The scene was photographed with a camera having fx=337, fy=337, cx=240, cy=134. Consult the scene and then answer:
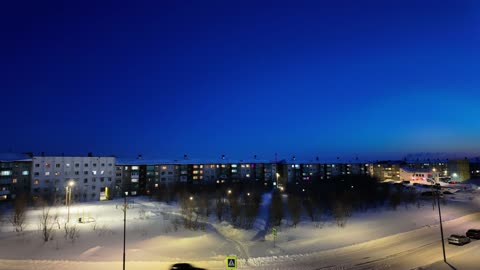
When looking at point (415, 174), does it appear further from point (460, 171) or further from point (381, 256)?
point (381, 256)

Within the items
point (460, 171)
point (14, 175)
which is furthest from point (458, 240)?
point (460, 171)

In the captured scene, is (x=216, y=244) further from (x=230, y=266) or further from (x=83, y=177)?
(x=83, y=177)

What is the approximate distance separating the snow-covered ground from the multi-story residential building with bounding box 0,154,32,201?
3614 centimetres

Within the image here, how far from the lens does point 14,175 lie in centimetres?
7719

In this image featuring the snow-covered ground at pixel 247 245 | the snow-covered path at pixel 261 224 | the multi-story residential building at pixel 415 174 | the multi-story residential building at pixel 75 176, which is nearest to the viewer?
the snow-covered ground at pixel 247 245

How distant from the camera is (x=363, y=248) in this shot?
2988 centimetres

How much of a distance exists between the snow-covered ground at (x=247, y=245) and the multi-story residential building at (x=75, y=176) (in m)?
37.4

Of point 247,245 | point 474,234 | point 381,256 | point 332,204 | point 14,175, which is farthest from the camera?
point 14,175

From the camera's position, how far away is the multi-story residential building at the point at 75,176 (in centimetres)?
8000

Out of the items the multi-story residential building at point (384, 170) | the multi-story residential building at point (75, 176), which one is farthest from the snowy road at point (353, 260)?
the multi-story residential building at point (384, 170)

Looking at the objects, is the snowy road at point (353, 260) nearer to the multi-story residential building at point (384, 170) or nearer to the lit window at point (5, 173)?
the lit window at point (5, 173)

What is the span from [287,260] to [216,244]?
28.3ft

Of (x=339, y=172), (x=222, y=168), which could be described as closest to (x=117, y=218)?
(x=222, y=168)

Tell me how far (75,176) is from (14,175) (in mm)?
12710
